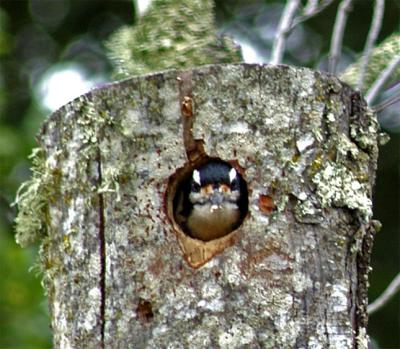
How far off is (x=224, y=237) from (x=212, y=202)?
50 centimetres

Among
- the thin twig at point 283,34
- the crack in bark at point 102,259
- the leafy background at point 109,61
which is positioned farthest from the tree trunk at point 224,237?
the leafy background at point 109,61

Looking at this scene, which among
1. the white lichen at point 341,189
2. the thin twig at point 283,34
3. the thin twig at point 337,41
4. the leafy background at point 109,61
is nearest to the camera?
the white lichen at point 341,189

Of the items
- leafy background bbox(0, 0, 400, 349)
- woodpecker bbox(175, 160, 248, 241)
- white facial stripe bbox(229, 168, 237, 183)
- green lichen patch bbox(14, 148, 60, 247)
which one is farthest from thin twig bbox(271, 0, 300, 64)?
leafy background bbox(0, 0, 400, 349)

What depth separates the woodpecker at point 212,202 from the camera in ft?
14.3

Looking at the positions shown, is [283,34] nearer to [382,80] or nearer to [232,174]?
[382,80]

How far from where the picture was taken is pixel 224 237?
423cm

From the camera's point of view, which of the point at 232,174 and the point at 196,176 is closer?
the point at 232,174

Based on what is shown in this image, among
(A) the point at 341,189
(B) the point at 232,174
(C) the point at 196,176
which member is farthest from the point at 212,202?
(A) the point at 341,189

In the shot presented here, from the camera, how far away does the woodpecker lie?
436 cm

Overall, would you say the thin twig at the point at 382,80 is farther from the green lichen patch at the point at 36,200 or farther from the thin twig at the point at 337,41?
the green lichen patch at the point at 36,200

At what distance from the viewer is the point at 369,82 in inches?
207

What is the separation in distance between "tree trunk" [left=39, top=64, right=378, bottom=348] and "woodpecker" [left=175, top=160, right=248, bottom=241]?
12 cm

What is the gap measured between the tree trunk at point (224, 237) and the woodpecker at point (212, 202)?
0.40 feet

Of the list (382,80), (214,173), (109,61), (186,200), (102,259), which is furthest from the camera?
(109,61)
